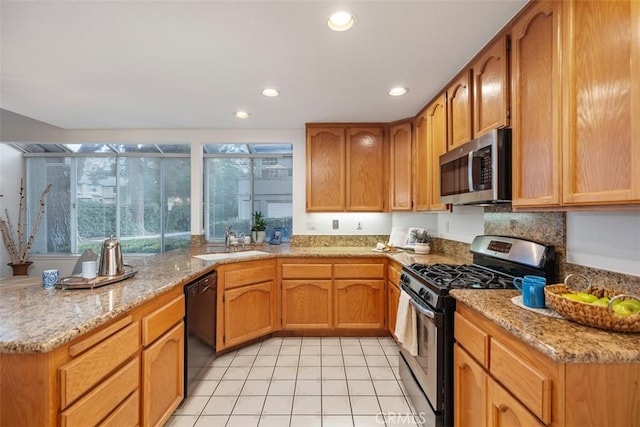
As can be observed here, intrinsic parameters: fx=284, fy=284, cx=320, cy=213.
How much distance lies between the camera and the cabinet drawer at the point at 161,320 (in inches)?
56.6

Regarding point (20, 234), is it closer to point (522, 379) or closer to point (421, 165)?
point (421, 165)

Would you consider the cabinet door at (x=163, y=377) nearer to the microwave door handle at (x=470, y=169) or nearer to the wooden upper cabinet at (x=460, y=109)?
the microwave door handle at (x=470, y=169)

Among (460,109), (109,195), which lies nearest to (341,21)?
(460,109)

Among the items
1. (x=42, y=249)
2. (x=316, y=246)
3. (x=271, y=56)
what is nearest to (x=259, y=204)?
(x=316, y=246)

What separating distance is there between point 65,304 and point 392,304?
238cm

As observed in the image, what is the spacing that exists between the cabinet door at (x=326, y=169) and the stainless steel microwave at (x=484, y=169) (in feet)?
4.53

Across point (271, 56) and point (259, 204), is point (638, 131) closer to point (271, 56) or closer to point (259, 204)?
point (271, 56)

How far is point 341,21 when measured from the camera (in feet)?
4.77

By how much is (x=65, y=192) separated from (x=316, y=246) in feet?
12.4

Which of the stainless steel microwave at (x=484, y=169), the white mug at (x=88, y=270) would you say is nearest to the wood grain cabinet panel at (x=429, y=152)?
the stainless steel microwave at (x=484, y=169)

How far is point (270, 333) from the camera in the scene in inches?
114

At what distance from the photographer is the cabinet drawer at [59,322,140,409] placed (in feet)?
3.20

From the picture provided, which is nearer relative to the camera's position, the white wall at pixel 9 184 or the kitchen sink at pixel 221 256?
the kitchen sink at pixel 221 256

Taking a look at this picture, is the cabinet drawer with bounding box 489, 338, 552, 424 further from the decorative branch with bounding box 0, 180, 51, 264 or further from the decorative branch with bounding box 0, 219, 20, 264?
the decorative branch with bounding box 0, 219, 20, 264
